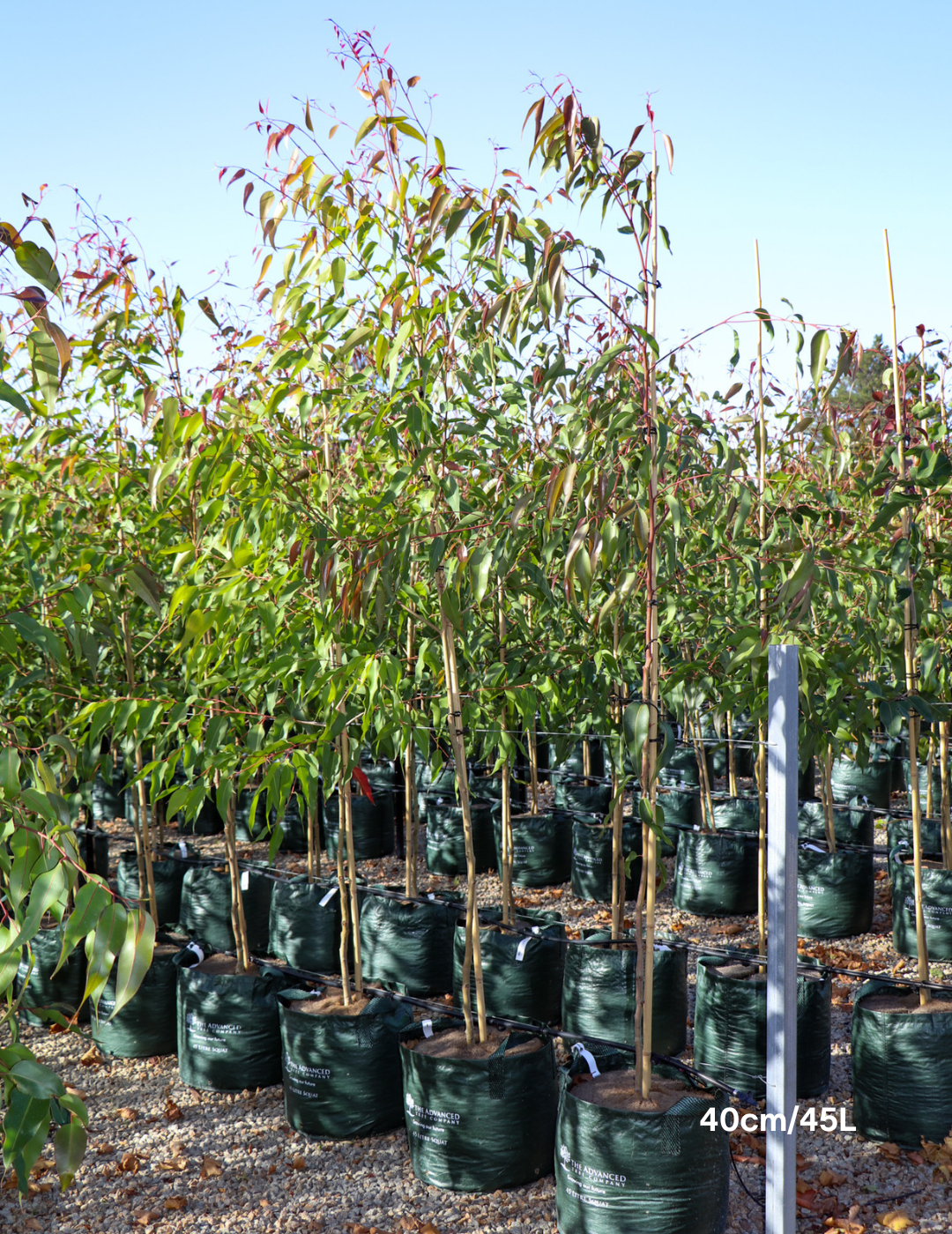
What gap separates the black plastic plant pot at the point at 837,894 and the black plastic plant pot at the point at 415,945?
1.97m

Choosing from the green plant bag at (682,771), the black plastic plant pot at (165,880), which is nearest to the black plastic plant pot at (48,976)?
the black plastic plant pot at (165,880)

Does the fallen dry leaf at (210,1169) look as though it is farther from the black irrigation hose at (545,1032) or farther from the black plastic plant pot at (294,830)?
the black plastic plant pot at (294,830)

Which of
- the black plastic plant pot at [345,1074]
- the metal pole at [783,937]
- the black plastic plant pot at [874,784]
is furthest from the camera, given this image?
the black plastic plant pot at [874,784]

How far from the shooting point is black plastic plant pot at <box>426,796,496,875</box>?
22.0 feet

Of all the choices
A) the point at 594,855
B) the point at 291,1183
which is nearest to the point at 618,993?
the point at 291,1183

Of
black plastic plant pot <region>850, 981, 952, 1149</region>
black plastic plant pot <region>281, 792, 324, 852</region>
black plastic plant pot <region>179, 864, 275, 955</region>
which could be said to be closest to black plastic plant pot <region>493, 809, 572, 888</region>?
black plastic plant pot <region>281, 792, 324, 852</region>

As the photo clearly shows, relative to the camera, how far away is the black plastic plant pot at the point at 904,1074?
3.27 m

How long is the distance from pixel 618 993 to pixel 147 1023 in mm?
1892

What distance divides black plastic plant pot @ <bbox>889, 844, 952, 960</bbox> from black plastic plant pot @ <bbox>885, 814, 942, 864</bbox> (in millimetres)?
823

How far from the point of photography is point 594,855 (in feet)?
19.7

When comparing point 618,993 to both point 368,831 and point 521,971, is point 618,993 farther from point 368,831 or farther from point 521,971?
point 368,831

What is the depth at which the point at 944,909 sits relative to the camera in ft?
15.9

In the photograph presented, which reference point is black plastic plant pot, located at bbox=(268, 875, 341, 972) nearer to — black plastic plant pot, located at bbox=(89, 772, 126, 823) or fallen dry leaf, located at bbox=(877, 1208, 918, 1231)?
fallen dry leaf, located at bbox=(877, 1208, 918, 1231)

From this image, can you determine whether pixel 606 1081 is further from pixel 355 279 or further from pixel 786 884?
pixel 355 279
